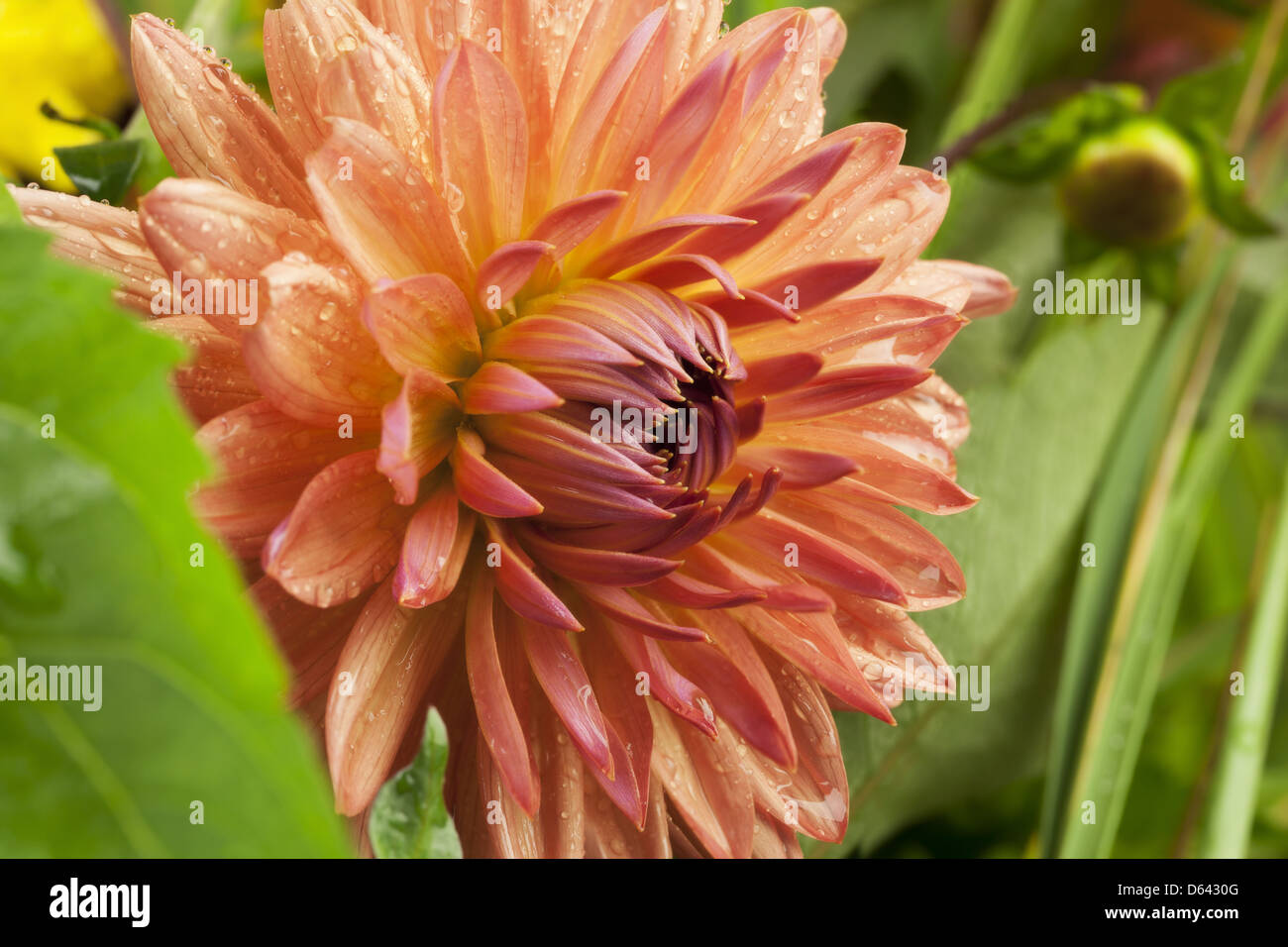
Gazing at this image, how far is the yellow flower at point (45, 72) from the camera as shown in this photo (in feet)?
1.98

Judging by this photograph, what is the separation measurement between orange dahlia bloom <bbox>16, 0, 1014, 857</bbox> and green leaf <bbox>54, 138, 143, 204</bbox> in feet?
0.37

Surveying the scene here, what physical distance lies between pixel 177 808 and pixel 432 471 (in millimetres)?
248

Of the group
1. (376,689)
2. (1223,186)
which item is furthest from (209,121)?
(1223,186)

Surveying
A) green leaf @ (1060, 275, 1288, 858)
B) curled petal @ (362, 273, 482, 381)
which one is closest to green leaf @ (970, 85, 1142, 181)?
green leaf @ (1060, 275, 1288, 858)

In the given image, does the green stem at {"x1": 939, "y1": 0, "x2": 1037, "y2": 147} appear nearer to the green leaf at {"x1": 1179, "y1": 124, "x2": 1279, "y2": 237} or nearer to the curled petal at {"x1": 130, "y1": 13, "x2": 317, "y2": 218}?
the green leaf at {"x1": 1179, "y1": 124, "x2": 1279, "y2": 237}

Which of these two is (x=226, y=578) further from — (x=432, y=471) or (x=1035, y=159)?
(x=1035, y=159)

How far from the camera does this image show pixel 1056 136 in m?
0.80

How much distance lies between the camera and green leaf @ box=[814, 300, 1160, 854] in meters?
0.62

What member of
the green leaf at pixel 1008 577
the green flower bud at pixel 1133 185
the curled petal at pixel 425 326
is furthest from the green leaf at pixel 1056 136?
the curled petal at pixel 425 326

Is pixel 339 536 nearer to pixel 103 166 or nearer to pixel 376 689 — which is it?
pixel 376 689

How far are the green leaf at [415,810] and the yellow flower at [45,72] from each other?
0.50 metres
